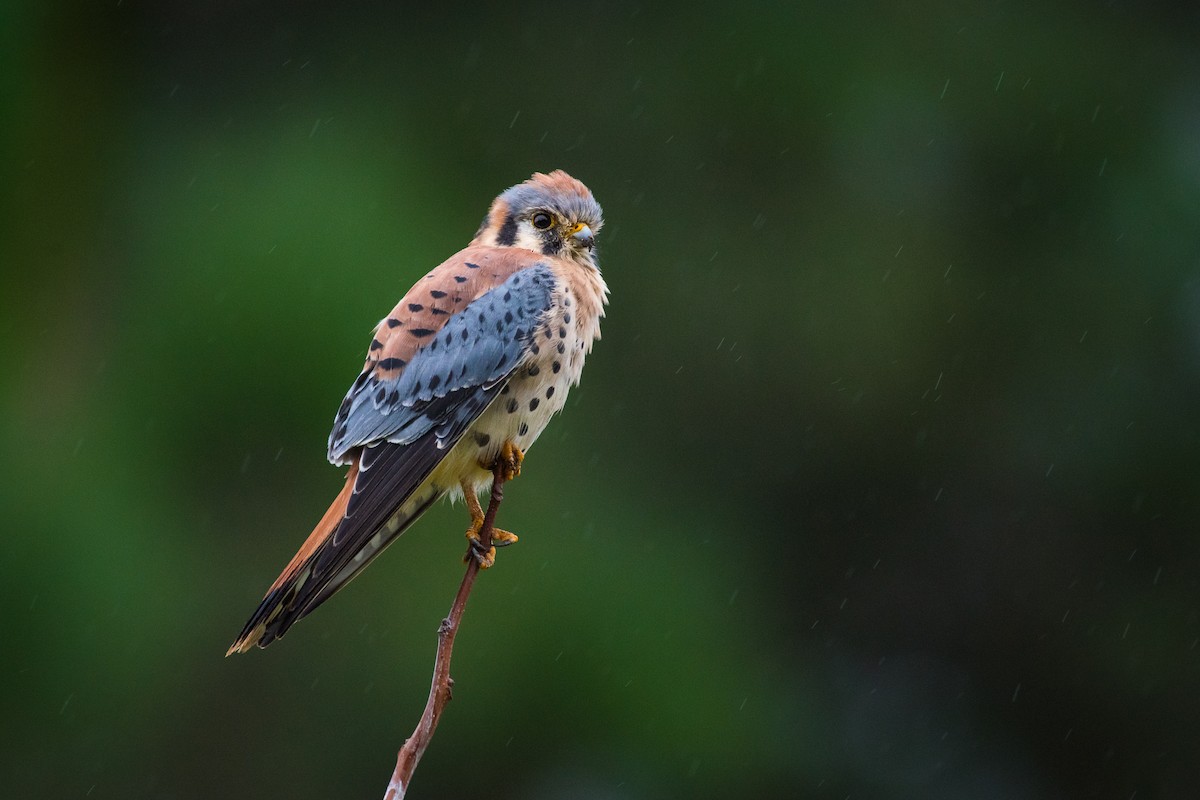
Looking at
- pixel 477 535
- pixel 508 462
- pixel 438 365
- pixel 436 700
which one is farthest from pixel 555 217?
pixel 436 700

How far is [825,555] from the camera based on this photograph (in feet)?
18.8

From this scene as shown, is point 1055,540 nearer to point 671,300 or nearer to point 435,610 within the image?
point 671,300

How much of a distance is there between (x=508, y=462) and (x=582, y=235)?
0.55m

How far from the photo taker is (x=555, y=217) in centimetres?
277

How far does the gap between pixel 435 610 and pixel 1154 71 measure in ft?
12.0

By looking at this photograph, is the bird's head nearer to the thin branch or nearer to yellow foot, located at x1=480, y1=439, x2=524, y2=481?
yellow foot, located at x1=480, y1=439, x2=524, y2=481

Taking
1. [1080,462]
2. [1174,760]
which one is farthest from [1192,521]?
[1174,760]

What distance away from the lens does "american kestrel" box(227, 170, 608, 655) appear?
227 centimetres

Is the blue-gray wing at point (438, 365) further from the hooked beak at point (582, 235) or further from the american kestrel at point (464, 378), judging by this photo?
the hooked beak at point (582, 235)

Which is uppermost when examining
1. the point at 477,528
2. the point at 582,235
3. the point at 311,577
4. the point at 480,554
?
the point at 582,235

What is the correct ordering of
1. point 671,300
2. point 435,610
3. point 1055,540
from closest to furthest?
point 435,610
point 671,300
point 1055,540

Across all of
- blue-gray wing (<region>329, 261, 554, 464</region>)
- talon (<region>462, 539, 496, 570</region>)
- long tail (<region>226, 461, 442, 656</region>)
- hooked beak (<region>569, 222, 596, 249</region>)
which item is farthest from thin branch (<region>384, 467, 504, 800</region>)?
hooked beak (<region>569, 222, 596, 249</region>)

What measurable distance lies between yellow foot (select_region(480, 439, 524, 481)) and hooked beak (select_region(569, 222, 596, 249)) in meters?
0.46

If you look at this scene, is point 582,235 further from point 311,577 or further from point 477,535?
point 311,577
